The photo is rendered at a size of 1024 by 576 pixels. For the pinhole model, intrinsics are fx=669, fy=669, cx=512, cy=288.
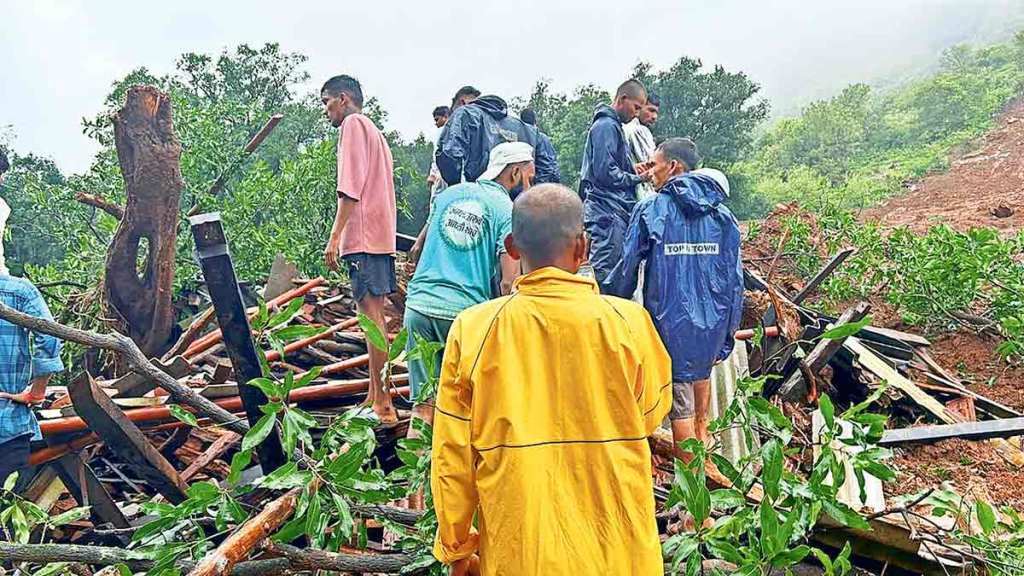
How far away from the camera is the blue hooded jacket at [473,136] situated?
509 centimetres

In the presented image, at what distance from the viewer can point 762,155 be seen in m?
31.3

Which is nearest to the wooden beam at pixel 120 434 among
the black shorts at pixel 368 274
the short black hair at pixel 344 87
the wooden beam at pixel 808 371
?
the black shorts at pixel 368 274

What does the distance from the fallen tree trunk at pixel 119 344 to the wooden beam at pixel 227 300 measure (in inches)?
6.7

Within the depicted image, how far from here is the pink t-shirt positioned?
3.86 meters

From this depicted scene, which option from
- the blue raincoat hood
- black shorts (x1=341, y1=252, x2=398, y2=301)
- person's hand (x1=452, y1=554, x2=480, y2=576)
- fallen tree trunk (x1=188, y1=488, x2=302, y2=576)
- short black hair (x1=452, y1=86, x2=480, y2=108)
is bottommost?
person's hand (x1=452, y1=554, x2=480, y2=576)

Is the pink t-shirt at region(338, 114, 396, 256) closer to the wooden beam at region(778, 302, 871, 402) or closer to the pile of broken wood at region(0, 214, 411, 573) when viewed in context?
the pile of broken wood at region(0, 214, 411, 573)

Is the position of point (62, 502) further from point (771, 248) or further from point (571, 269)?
point (771, 248)

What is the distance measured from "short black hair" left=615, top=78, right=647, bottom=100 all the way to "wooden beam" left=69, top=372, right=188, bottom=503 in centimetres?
407

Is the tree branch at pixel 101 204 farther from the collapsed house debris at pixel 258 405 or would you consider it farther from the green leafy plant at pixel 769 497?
the green leafy plant at pixel 769 497

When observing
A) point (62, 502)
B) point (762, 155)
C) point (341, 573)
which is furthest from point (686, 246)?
point (762, 155)

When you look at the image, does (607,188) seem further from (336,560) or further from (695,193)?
(336,560)

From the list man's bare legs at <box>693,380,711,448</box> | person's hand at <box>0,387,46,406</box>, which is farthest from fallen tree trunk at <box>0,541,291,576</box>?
man's bare legs at <box>693,380,711,448</box>

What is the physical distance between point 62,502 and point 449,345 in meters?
3.30

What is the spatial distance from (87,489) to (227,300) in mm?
2139
